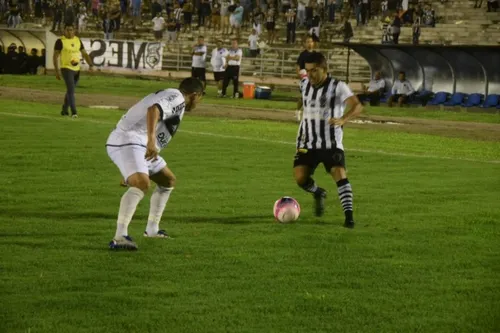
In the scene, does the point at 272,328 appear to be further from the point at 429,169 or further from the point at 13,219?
the point at 429,169

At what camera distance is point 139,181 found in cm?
1167

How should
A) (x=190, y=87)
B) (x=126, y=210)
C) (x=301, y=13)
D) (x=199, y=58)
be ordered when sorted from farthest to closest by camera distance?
(x=301, y=13) < (x=199, y=58) < (x=190, y=87) < (x=126, y=210)

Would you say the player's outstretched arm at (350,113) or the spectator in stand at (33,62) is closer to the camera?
the player's outstretched arm at (350,113)

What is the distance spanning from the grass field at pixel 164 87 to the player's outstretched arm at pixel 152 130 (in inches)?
979

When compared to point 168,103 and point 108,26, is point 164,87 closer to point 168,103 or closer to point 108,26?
point 108,26

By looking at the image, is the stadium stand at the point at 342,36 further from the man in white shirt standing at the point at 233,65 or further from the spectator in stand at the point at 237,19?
the man in white shirt standing at the point at 233,65

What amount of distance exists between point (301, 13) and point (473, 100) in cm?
1764

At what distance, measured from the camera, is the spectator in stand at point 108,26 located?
5956 centimetres

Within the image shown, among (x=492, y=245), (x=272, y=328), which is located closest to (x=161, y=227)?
(x=492, y=245)

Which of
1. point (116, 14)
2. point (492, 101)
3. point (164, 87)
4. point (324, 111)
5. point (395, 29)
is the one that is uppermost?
point (324, 111)

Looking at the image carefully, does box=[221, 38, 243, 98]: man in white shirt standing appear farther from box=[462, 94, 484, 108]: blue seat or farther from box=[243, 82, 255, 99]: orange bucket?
box=[462, 94, 484, 108]: blue seat

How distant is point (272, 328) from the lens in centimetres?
852

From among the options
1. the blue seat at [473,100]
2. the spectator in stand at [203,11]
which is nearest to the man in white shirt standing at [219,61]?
the blue seat at [473,100]

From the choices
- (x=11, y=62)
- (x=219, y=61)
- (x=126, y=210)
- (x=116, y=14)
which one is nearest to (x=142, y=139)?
(x=126, y=210)
